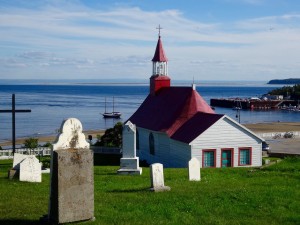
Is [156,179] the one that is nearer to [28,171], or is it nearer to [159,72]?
[28,171]

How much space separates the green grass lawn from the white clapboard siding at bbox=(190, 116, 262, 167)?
1061 cm

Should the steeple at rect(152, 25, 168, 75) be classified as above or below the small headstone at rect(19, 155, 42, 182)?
above

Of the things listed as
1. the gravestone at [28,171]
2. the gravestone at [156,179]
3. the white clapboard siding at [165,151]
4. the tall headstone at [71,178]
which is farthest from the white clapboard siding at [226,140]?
the tall headstone at [71,178]

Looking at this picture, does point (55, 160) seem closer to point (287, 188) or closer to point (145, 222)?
point (145, 222)

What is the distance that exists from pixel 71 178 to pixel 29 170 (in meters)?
6.75

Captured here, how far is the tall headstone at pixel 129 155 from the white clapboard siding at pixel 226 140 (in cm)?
800

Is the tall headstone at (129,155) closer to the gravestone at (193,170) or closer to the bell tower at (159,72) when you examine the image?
the gravestone at (193,170)

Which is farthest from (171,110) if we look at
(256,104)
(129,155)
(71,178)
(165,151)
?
(256,104)

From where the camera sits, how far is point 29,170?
15.6m

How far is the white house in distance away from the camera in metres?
27.8

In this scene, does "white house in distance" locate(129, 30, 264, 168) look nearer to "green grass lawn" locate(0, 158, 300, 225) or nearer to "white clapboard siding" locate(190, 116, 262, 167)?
"white clapboard siding" locate(190, 116, 262, 167)

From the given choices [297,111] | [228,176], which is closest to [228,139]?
[228,176]

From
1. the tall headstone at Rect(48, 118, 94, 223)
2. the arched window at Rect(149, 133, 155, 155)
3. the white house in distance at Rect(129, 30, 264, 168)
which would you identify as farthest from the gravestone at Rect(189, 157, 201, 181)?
the arched window at Rect(149, 133, 155, 155)

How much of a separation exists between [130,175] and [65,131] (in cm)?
976
